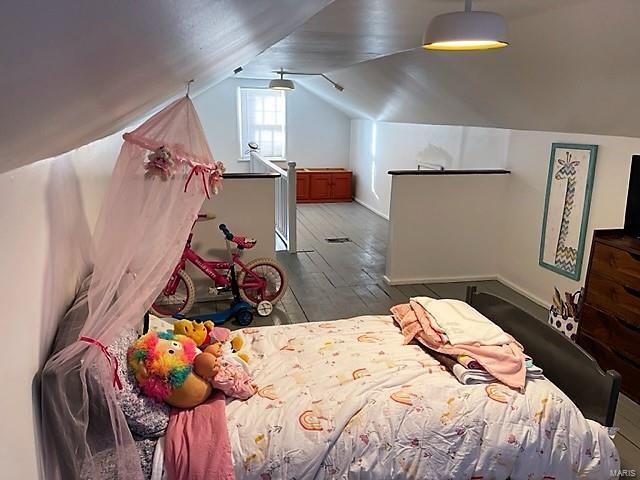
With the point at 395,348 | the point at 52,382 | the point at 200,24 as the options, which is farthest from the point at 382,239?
the point at 200,24

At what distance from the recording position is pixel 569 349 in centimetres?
246

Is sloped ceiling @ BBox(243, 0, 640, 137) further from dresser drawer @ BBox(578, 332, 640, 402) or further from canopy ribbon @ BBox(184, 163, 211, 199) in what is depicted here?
dresser drawer @ BBox(578, 332, 640, 402)

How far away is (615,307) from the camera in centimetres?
320

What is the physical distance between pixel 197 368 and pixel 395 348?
1.06 meters

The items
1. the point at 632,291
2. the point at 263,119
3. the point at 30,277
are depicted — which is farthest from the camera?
the point at 263,119

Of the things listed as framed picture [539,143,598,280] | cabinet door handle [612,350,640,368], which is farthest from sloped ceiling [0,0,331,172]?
framed picture [539,143,598,280]

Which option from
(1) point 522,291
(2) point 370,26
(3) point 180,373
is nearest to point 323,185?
(1) point 522,291

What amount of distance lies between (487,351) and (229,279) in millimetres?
2507

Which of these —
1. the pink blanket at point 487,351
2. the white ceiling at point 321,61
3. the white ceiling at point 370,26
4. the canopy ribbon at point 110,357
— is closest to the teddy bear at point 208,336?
the canopy ribbon at point 110,357

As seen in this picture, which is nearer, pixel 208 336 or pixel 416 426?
pixel 416 426

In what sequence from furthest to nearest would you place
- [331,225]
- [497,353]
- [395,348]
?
[331,225] → [395,348] → [497,353]

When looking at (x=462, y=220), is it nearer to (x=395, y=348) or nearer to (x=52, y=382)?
(x=395, y=348)

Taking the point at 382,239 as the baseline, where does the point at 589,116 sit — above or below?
above

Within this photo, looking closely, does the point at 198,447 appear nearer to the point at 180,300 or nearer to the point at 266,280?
the point at 180,300
